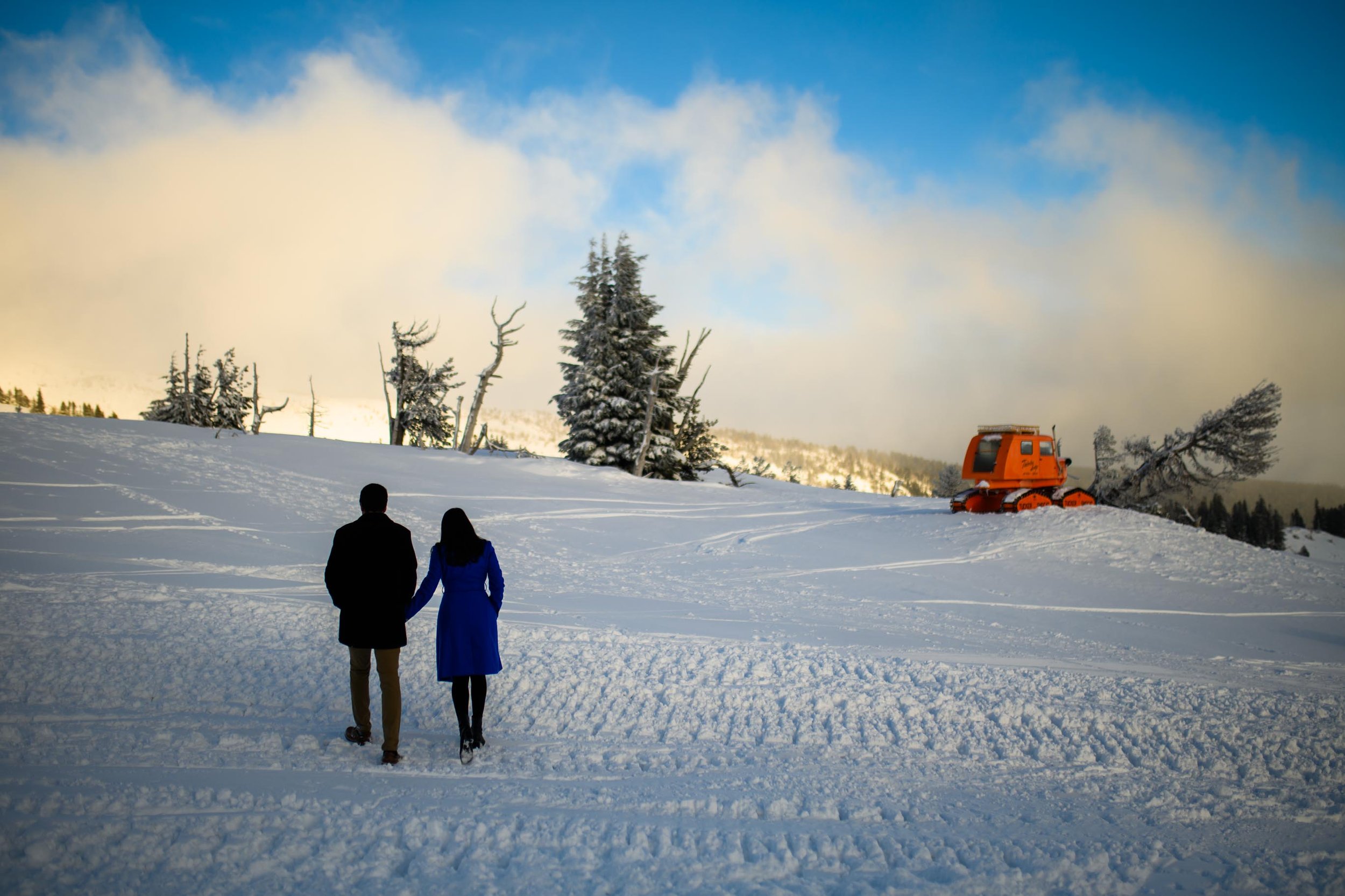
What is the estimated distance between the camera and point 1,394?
44719 millimetres

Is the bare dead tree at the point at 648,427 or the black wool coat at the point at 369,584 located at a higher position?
the bare dead tree at the point at 648,427

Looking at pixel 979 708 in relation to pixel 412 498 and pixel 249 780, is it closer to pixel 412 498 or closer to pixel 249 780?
pixel 249 780

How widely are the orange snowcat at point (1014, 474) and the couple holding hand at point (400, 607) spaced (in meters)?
16.1

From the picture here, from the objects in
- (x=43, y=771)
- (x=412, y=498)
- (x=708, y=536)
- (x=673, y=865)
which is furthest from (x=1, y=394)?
(x=673, y=865)

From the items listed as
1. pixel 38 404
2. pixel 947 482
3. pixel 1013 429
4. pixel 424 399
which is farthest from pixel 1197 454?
pixel 38 404

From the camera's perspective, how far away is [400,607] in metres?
4.61

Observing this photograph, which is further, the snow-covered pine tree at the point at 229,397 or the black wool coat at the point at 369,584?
the snow-covered pine tree at the point at 229,397

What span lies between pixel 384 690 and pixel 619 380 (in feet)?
86.9

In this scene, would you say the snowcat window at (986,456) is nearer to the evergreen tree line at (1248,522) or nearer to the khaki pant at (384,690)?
the khaki pant at (384,690)

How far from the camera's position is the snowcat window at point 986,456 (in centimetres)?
1798

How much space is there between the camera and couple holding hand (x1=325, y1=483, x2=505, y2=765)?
14.8 ft

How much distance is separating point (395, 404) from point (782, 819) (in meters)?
37.5

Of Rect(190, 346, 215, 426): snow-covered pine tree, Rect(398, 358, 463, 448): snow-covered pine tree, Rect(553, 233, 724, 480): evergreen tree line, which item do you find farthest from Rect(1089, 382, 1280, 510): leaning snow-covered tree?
Rect(190, 346, 215, 426): snow-covered pine tree

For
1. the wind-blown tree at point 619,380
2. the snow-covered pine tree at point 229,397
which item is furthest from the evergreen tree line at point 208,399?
the wind-blown tree at point 619,380
